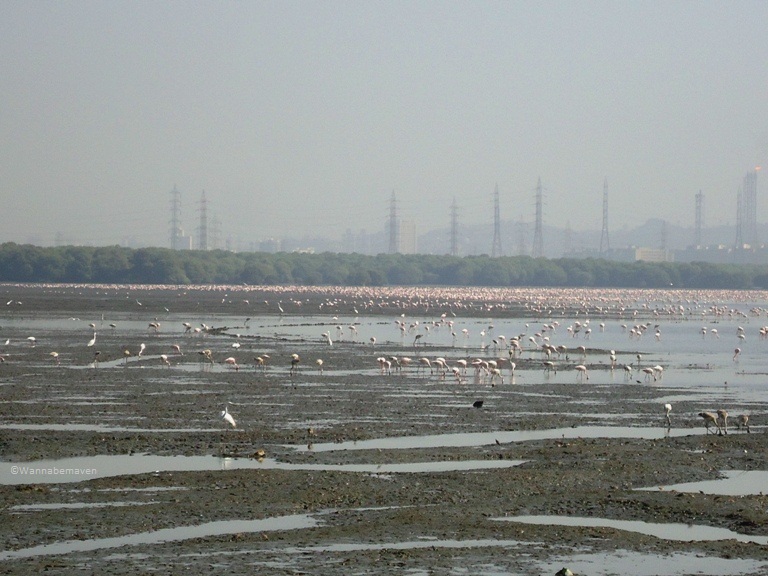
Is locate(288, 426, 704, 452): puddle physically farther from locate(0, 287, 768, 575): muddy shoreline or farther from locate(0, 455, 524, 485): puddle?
locate(0, 455, 524, 485): puddle

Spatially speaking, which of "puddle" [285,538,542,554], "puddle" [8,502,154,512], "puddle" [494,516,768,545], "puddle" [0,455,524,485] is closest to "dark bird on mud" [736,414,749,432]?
"puddle" [0,455,524,485]

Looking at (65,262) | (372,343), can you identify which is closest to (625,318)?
(372,343)

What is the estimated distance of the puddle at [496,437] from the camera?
18062 millimetres

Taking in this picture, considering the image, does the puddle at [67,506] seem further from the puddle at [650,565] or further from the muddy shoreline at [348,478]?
the puddle at [650,565]

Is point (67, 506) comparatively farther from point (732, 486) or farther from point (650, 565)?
point (732, 486)

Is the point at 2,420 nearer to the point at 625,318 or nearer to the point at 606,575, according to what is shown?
the point at 606,575

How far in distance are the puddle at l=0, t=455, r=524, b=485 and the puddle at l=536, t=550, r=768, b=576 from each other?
466 centimetres

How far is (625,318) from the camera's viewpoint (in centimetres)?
7238

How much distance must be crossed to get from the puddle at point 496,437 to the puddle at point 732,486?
11.5ft

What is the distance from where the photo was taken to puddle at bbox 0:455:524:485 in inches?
587

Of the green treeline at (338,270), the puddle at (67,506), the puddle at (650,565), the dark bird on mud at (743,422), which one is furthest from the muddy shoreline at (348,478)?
the green treeline at (338,270)

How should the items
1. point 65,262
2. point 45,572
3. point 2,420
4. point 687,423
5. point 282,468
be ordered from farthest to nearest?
point 65,262
point 687,423
point 2,420
point 282,468
point 45,572

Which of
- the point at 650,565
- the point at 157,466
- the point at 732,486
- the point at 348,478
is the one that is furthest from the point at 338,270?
the point at 650,565

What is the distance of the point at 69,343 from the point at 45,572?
29.3m
